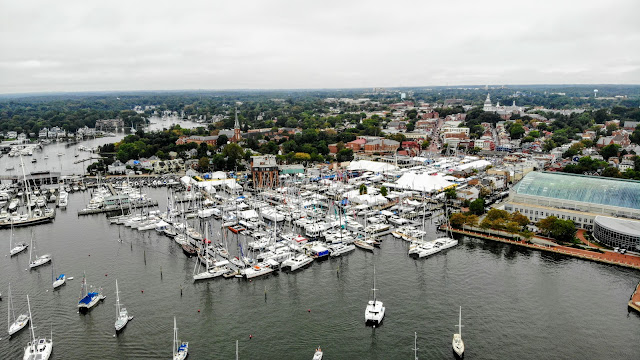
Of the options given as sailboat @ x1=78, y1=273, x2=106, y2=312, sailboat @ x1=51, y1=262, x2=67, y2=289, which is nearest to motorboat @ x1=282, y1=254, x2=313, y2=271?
sailboat @ x1=78, y1=273, x2=106, y2=312

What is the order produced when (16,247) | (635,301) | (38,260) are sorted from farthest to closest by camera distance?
(16,247) → (38,260) → (635,301)

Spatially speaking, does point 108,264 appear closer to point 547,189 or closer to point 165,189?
point 165,189

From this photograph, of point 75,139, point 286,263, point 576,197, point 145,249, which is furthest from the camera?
point 75,139

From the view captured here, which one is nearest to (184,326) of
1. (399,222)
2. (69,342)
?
(69,342)

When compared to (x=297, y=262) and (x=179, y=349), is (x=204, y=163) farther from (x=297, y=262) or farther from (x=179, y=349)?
(x=179, y=349)

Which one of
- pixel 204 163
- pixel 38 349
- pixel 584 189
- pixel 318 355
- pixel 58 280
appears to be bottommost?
pixel 318 355

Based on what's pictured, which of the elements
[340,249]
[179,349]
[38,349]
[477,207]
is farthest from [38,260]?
[477,207]
